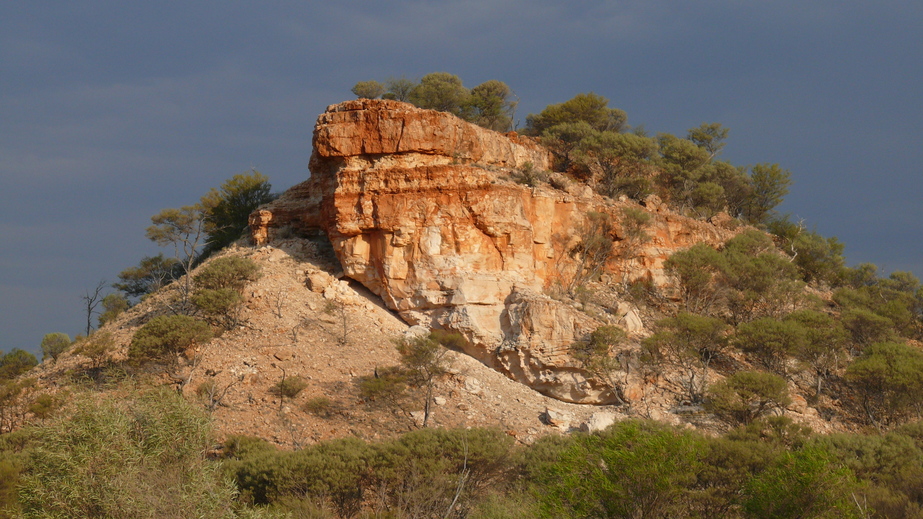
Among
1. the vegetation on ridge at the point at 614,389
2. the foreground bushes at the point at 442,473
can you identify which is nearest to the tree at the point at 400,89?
→ the vegetation on ridge at the point at 614,389

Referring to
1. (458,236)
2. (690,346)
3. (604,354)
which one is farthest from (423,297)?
(690,346)

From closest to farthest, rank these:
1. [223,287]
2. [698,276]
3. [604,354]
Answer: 1. [604,354]
2. [223,287]
3. [698,276]

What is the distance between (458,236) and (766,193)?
27.8 m

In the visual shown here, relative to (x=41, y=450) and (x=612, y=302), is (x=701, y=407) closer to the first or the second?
(x=612, y=302)

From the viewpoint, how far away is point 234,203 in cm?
4453

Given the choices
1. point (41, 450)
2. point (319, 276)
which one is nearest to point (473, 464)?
point (41, 450)

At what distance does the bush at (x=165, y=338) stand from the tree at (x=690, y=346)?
1490 centimetres

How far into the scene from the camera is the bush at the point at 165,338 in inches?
1031

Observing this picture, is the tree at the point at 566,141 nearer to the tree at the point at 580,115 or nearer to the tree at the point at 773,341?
the tree at the point at 580,115

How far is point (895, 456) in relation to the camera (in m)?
22.0

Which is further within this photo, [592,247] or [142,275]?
[142,275]

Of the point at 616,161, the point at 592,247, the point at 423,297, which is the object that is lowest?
the point at 423,297

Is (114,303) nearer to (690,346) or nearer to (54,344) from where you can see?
(54,344)

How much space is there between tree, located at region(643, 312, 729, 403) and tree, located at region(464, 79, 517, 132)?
21.0 m
